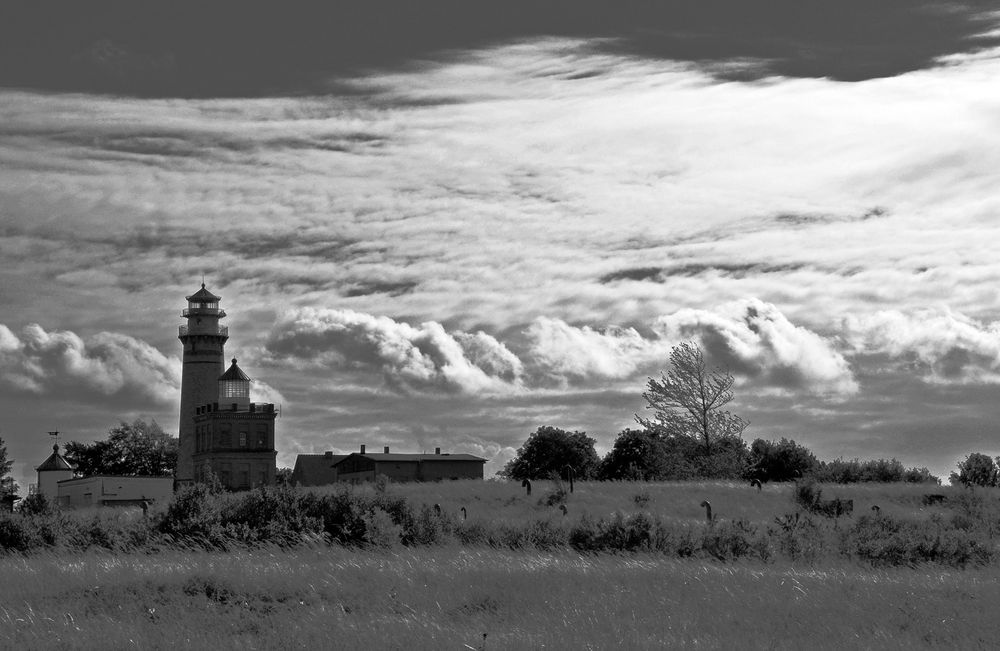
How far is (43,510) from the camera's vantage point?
36.6 meters

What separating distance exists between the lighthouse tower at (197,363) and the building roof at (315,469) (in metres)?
13.4

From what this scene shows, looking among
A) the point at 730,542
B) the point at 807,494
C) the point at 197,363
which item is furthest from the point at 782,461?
the point at 730,542

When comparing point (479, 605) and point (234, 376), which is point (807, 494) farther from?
point (234, 376)

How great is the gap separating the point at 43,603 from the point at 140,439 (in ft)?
344

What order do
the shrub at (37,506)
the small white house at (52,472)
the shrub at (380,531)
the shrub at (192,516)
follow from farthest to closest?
the small white house at (52,472), the shrub at (37,506), the shrub at (192,516), the shrub at (380,531)

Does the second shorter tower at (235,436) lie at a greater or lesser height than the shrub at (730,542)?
greater

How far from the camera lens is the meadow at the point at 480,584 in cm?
1803

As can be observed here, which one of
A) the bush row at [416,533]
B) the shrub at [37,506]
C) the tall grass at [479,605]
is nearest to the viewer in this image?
the tall grass at [479,605]

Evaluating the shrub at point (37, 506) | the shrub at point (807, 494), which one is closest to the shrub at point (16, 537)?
the shrub at point (37, 506)

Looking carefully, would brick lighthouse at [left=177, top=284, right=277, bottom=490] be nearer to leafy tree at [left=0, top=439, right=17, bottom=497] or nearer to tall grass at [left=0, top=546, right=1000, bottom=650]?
leafy tree at [left=0, top=439, right=17, bottom=497]

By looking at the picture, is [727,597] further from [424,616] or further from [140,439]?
[140,439]

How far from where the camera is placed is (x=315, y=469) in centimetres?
10725

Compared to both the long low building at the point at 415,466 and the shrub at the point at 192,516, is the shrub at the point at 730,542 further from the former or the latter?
the long low building at the point at 415,466

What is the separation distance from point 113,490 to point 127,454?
35.1m
